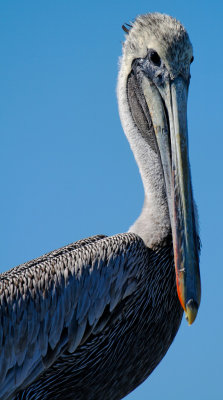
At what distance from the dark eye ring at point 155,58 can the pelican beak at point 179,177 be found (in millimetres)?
160

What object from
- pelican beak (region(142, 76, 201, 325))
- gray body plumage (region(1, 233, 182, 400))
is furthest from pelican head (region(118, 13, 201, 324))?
gray body plumage (region(1, 233, 182, 400))

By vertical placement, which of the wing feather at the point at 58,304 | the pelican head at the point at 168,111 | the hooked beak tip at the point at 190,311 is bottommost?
the hooked beak tip at the point at 190,311

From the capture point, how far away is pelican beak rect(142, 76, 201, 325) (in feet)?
22.5

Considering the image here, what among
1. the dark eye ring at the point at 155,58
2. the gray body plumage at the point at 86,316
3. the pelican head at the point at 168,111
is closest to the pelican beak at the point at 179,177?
the pelican head at the point at 168,111

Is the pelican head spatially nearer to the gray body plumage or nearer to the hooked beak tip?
the hooked beak tip

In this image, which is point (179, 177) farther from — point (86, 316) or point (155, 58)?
point (86, 316)

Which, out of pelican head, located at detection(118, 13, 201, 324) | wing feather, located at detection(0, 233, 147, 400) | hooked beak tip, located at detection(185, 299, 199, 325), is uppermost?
pelican head, located at detection(118, 13, 201, 324)

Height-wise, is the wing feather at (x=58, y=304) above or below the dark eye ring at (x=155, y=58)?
below

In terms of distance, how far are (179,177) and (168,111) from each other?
1.88 feet

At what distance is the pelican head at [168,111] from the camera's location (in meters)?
6.95

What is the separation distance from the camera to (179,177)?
7.14 metres

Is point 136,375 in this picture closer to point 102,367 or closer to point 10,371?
point 102,367

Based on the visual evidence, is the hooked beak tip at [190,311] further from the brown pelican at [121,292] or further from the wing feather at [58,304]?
the wing feather at [58,304]

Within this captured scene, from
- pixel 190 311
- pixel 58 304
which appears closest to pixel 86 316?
pixel 58 304
